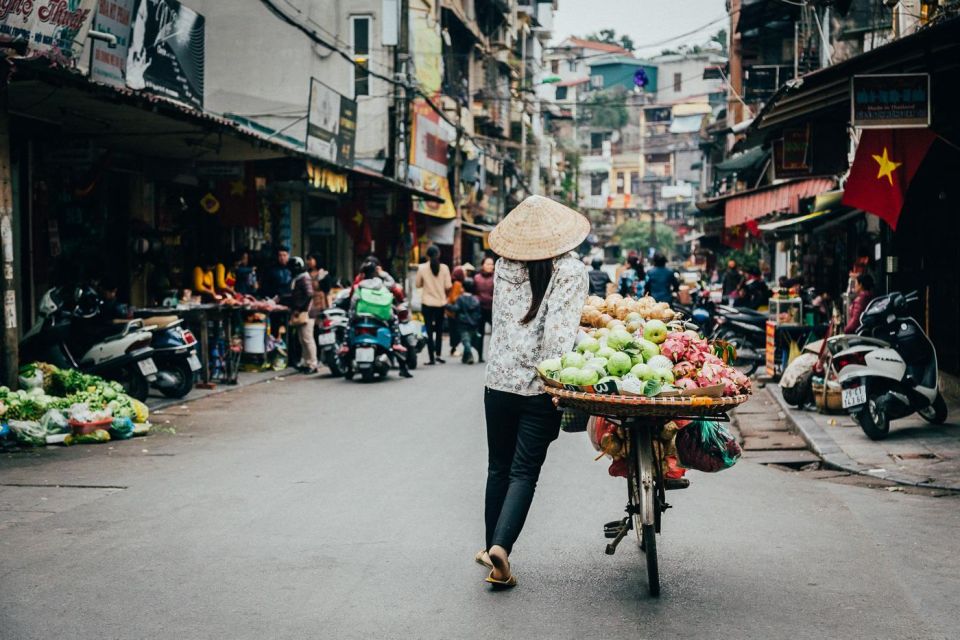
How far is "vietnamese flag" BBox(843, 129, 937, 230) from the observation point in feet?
36.3

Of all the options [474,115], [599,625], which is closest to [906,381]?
[599,625]

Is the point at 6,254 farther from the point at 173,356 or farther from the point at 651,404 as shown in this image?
the point at 651,404

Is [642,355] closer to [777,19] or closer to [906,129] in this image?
[906,129]

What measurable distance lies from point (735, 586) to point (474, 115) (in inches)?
1658

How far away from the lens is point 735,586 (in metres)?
5.30

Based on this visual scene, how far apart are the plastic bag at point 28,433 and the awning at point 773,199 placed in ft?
46.9

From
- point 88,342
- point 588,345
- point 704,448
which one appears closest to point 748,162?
point 88,342

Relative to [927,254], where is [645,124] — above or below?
above

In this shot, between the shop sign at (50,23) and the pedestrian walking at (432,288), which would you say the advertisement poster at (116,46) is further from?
the pedestrian walking at (432,288)

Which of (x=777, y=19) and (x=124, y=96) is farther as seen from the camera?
(x=777, y=19)

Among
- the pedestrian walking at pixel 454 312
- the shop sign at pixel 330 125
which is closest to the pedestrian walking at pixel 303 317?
the pedestrian walking at pixel 454 312

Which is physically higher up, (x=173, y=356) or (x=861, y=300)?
(x=861, y=300)

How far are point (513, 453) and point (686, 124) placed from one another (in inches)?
3246

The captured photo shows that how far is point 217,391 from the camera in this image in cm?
1461
